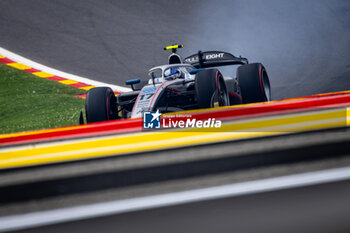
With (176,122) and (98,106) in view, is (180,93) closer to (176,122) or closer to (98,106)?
(98,106)

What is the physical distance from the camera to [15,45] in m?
11.3

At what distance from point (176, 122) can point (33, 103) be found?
632 centimetres

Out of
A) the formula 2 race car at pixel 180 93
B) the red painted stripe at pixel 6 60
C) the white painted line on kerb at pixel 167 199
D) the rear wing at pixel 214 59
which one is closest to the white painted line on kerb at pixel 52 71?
the red painted stripe at pixel 6 60

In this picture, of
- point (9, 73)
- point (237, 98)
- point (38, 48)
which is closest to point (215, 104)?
point (237, 98)

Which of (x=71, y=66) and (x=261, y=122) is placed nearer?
(x=261, y=122)

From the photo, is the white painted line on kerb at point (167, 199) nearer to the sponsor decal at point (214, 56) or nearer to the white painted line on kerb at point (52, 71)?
the sponsor decal at point (214, 56)

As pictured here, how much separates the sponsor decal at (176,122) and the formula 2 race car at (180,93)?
2306 millimetres

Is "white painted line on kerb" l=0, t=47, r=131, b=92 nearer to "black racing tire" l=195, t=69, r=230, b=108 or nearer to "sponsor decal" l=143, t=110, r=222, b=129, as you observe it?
"black racing tire" l=195, t=69, r=230, b=108

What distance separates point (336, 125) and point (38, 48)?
11.2 meters

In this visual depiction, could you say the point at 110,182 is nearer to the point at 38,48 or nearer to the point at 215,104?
the point at 215,104

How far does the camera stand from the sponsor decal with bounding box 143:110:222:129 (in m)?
1.41

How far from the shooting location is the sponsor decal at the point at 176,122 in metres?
1.41

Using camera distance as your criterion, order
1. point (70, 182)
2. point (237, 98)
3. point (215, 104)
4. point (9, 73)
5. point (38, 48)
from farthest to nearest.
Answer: point (38, 48)
point (9, 73)
point (237, 98)
point (215, 104)
point (70, 182)

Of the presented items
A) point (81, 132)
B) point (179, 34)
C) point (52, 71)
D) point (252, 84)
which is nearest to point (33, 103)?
point (52, 71)
